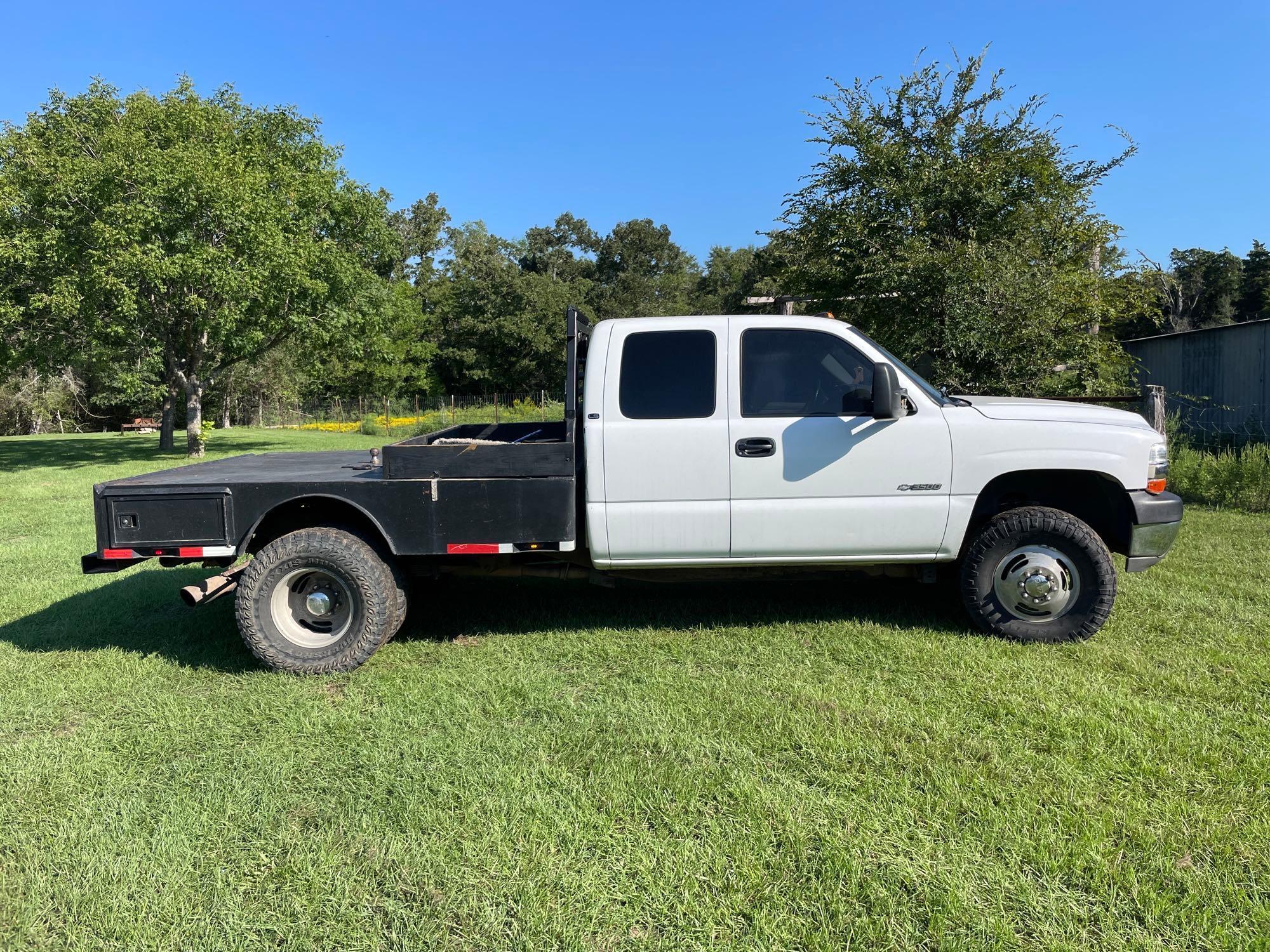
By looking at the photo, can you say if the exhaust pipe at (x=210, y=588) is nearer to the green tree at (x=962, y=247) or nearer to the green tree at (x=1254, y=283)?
the green tree at (x=962, y=247)

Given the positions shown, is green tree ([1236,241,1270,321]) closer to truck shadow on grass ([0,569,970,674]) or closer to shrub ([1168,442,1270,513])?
shrub ([1168,442,1270,513])

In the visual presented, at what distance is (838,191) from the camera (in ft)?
36.9


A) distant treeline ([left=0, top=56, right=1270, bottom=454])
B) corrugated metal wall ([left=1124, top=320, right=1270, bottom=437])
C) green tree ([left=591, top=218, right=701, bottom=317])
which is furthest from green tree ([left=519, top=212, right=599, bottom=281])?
corrugated metal wall ([left=1124, top=320, right=1270, bottom=437])

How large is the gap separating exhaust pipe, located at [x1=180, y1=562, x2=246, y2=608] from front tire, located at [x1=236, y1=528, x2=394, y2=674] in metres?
0.25

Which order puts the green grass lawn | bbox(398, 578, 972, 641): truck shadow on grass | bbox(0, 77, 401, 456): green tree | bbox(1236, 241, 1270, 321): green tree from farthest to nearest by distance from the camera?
bbox(1236, 241, 1270, 321): green tree, bbox(0, 77, 401, 456): green tree, bbox(398, 578, 972, 641): truck shadow on grass, the green grass lawn

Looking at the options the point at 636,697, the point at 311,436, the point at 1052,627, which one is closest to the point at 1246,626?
the point at 1052,627

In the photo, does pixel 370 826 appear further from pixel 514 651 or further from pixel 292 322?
pixel 292 322

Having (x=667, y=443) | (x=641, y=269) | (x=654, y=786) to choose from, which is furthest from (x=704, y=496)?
(x=641, y=269)

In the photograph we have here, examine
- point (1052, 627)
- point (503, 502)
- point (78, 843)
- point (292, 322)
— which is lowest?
point (78, 843)

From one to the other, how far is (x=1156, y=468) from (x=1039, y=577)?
36.7 inches

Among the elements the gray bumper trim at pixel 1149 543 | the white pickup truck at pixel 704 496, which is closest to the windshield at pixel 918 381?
the white pickup truck at pixel 704 496

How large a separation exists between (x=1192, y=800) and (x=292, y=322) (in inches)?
817

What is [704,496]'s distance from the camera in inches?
173

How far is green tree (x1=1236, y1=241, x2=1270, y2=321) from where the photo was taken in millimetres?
42344
